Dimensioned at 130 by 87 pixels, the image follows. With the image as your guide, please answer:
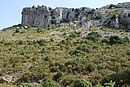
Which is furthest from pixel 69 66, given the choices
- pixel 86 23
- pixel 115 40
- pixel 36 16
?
pixel 36 16

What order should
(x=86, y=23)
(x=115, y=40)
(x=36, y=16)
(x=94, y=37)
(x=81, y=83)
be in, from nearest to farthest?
(x=81, y=83), (x=115, y=40), (x=94, y=37), (x=86, y=23), (x=36, y=16)

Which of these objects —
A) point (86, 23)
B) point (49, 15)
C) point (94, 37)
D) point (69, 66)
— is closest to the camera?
point (69, 66)

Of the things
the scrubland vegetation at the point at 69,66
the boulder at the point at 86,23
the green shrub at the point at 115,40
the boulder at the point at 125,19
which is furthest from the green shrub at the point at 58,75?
the boulder at the point at 86,23

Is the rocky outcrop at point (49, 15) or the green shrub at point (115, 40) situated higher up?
the rocky outcrop at point (49, 15)

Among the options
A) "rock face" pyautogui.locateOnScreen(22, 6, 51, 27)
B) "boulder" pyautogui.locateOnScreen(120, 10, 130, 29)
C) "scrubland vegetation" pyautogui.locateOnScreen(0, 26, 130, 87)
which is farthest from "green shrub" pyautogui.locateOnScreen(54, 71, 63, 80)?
"rock face" pyautogui.locateOnScreen(22, 6, 51, 27)

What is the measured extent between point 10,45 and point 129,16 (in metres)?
28.6

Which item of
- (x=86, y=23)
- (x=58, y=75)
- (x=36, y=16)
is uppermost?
(x=36, y=16)

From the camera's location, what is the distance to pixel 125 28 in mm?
50344

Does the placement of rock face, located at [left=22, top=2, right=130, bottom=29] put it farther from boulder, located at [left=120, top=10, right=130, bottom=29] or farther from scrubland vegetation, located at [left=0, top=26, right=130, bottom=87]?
scrubland vegetation, located at [left=0, top=26, right=130, bottom=87]

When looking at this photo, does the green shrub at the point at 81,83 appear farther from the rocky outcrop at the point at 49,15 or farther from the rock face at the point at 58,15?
the rocky outcrop at the point at 49,15

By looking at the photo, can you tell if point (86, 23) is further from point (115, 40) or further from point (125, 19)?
point (115, 40)

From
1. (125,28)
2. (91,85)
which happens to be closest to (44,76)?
(91,85)

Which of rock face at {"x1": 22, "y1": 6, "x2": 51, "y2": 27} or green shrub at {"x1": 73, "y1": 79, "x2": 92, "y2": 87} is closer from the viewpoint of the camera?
green shrub at {"x1": 73, "y1": 79, "x2": 92, "y2": 87}

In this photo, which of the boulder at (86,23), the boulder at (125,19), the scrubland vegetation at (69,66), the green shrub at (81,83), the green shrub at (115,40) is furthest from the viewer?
the boulder at (86,23)
